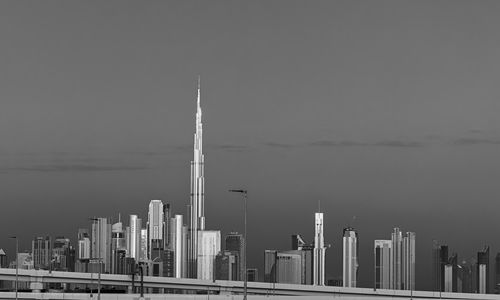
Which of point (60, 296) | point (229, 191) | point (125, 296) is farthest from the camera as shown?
point (60, 296)

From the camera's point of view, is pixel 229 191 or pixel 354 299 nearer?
pixel 229 191

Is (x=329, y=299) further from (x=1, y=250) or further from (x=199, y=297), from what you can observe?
(x=1, y=250)

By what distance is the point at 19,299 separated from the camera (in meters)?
196

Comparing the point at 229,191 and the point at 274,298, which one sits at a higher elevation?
the point at 229,191

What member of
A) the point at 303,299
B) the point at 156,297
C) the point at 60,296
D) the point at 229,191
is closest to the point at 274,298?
the point at 303,299

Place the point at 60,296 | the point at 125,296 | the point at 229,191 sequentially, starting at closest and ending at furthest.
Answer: the point at 229,191, the point at 125,296, the point at 60,296

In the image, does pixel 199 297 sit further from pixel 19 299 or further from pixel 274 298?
pixel 19 299

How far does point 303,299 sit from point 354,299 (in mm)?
11051

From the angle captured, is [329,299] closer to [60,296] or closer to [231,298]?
[231,298]

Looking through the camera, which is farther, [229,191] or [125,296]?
[125,296]

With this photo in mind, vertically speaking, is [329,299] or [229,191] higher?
[229,191]

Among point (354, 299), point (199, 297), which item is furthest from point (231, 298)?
point (354, 299)

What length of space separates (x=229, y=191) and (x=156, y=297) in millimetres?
60528

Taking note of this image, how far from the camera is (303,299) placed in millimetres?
183250
